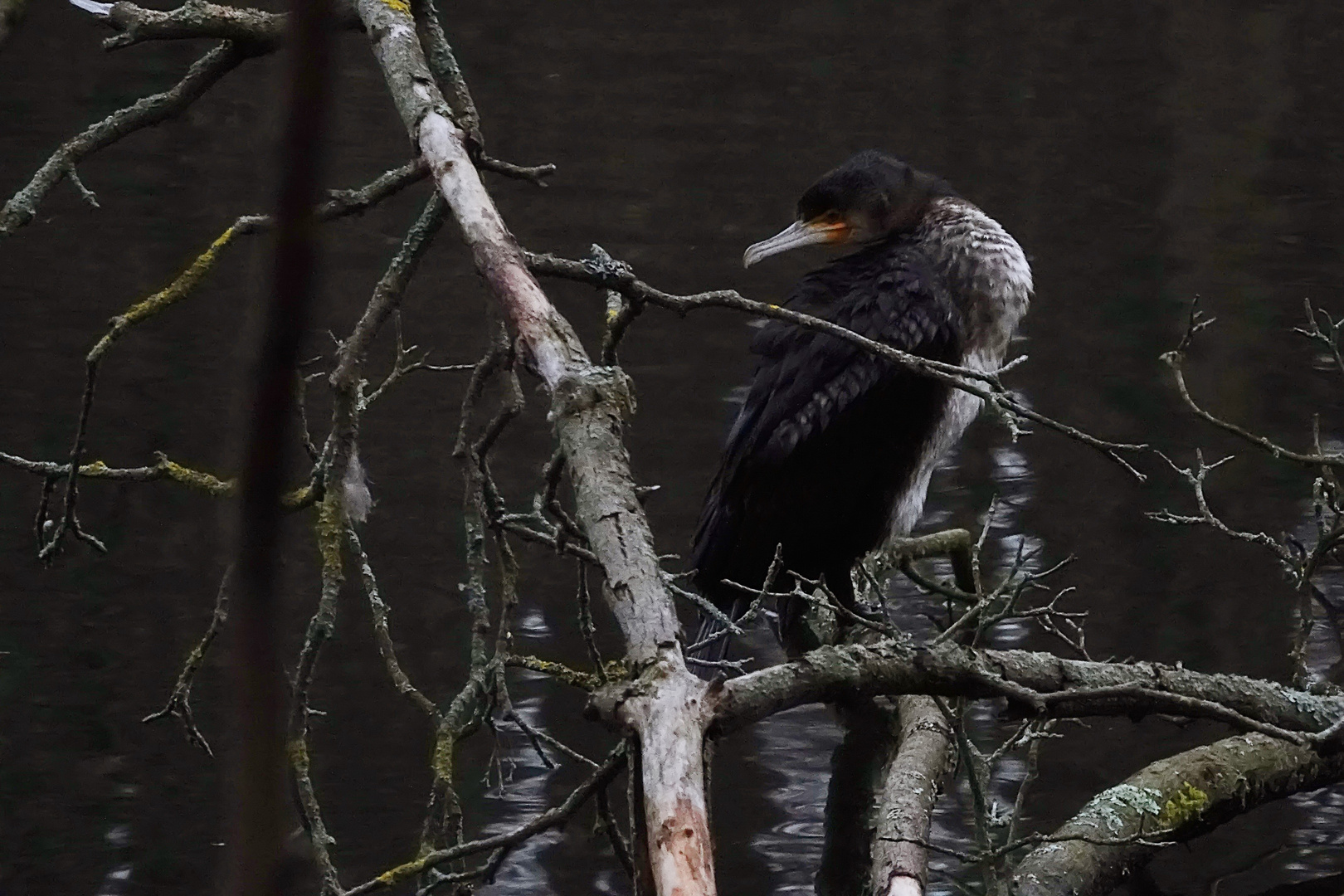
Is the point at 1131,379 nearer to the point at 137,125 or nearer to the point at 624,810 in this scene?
the point at 624,810

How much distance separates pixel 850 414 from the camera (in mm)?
3104

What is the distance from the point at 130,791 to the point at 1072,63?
8.49m

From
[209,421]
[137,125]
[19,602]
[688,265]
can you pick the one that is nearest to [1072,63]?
[688,265]

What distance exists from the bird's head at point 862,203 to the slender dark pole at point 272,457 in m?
3.06

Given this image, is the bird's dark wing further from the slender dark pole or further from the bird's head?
the slender dark pole

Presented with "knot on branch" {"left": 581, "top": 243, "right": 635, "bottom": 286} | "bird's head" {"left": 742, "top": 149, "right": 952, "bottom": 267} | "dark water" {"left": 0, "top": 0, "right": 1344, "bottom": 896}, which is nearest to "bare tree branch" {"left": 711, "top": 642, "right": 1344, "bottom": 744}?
"knot on branch" {"left": 581, "top": 243, "right": 635, "bottom": 286}

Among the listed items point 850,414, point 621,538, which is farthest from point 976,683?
point 850,414

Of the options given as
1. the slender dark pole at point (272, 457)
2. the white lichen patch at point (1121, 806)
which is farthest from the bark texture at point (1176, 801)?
the slender dark pole at point (272, 457)

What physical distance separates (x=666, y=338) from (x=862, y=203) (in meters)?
3.18

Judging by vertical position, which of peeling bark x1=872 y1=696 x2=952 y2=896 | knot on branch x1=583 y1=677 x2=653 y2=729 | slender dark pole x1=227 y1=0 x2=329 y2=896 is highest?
slender dark pole x1=227 y1=0 x2=329 y2=896

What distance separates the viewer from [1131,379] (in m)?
6.27

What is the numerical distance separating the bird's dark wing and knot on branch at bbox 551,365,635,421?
1603mm

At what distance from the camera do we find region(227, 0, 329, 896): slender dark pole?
15.1 inches

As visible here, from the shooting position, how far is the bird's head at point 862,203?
348cm
